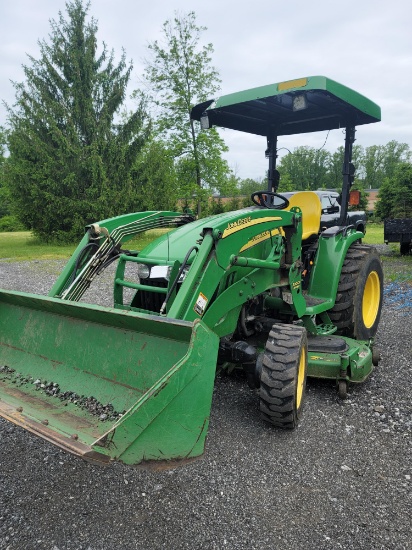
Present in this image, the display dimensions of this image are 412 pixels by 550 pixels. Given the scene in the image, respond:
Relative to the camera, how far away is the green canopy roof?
3.95m

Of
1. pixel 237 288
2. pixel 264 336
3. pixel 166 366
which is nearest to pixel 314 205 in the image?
pixel 264 336

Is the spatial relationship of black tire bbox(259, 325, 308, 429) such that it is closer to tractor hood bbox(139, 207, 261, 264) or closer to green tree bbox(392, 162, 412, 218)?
tractor hood bbox(139, 207, 261, 264)

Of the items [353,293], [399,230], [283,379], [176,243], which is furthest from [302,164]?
[283,379]

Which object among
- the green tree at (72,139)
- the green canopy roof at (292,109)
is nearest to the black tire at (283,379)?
the green canopy roof at (292,109)

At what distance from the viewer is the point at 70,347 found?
305 cm

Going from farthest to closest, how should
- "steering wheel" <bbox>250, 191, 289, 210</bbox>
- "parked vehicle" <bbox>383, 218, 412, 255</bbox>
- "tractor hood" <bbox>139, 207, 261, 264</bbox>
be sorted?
"parked vehicle" <bbox>383, 218, 412, 255</bbox>
"steering wheel" <bbox>250, 191, 289, 210</bbox>
"tractor hood" <bbox>139, 207, 261, 264</bbox>

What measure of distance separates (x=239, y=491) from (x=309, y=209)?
310cm

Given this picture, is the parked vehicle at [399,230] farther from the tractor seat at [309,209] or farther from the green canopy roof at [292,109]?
the tractor seat at [309,209]

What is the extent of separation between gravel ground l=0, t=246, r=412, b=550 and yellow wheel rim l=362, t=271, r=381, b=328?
1756 mm

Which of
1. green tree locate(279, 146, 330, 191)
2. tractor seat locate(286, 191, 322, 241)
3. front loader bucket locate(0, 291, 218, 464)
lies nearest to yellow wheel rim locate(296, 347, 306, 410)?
front loader bucket locate(0, 291, 218, 464)

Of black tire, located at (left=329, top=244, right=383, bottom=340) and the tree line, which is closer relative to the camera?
black tire, located at (left=329, top=244, right=383, bottom=340)

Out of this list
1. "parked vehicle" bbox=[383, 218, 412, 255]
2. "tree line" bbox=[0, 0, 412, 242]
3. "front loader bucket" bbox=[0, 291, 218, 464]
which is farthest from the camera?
"tree line" bbox=[0, 0, 412, 242]

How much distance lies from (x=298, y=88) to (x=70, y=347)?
109 inches

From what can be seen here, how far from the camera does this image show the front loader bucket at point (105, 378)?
2.06 metres
